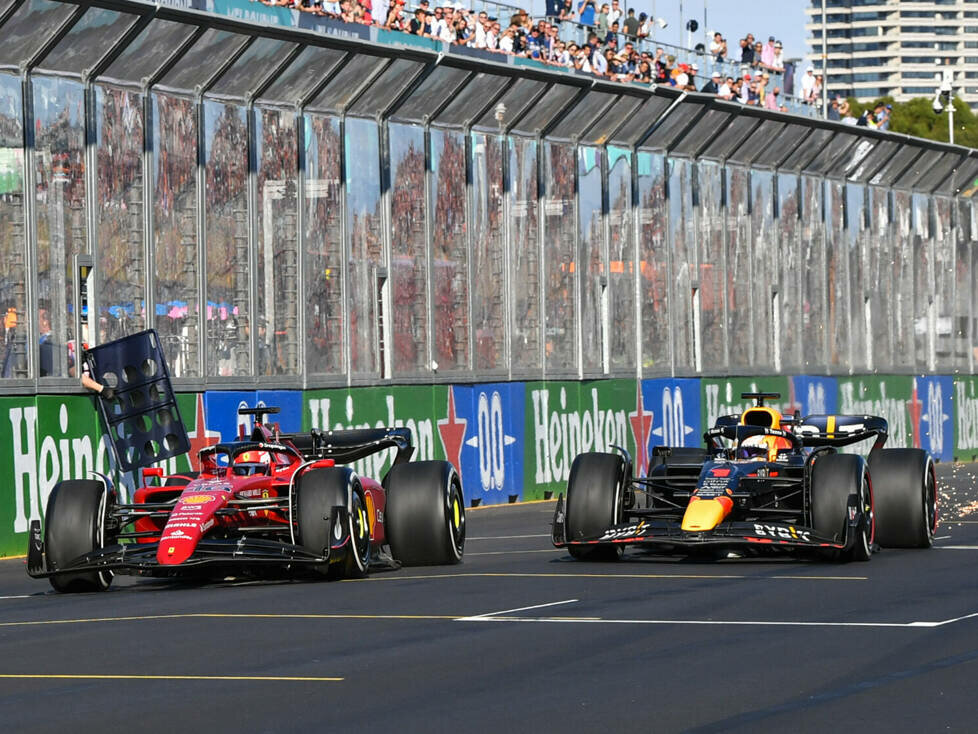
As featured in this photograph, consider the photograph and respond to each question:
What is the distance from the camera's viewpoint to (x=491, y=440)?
30469 millimetres

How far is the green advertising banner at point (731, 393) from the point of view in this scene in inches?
1479

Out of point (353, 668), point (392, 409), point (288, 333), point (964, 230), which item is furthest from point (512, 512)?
point (964, 230)

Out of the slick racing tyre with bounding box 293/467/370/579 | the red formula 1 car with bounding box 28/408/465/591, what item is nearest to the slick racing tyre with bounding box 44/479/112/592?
the red formula 1 car with bounding box 28/408/465/591

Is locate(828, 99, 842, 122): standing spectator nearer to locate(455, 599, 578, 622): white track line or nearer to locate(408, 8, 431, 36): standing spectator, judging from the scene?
locate(408, 8, 431, 36): standing spectator

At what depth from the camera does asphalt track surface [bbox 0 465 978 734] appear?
913cm

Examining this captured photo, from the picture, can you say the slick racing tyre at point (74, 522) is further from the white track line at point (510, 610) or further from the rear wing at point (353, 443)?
the white track line at point (510, 610)

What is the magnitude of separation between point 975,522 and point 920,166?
78.3ft

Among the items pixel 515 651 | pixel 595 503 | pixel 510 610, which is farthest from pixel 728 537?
pixel 515 651

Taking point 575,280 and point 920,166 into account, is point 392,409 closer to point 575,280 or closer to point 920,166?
point 575,280

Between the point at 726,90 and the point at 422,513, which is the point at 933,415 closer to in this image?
the point at 726,90

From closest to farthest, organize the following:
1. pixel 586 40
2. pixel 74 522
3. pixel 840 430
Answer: pixel 74 522, pixel 840 430, pixel 586 40

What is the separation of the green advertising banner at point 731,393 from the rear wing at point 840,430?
16164 millimetres

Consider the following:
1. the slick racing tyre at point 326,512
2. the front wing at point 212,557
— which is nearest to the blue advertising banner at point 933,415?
the slick racing tyre at point 326,512

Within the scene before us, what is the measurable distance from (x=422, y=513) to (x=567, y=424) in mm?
15910
